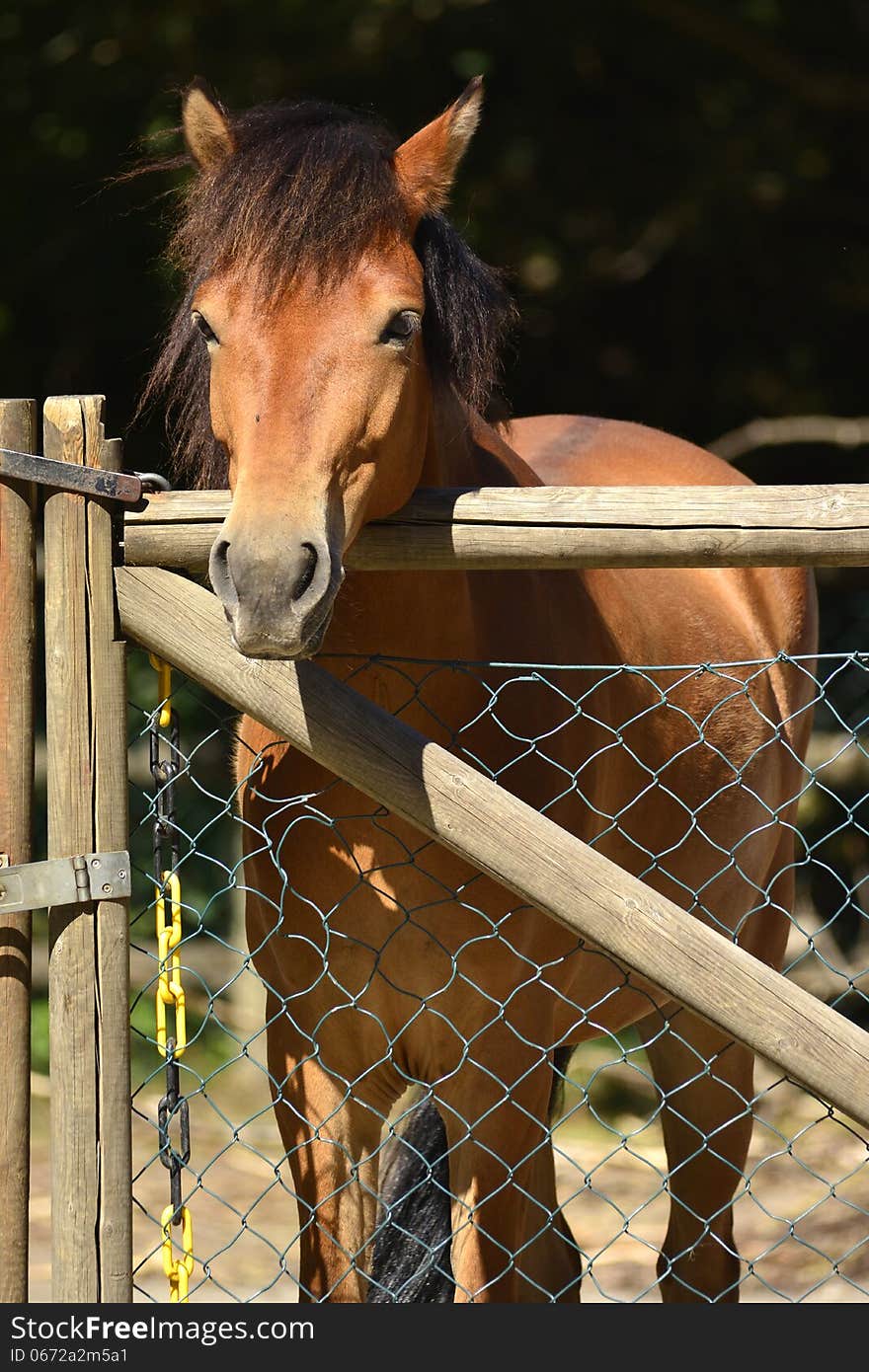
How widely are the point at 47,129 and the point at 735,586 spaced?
3.48 m

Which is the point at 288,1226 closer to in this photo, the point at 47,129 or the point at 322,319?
the point at 322,319

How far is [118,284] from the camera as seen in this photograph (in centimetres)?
604

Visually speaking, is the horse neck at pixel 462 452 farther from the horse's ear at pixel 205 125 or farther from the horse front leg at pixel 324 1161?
the horse front leg at pixel 324 1161

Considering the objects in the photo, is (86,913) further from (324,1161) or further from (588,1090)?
(588,1090)

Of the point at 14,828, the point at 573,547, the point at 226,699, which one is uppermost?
the point at 573,547

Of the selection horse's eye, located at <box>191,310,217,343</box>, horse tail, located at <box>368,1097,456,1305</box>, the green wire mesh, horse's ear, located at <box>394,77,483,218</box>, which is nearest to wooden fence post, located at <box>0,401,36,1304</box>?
horse's eye, located at <box>191,310,217,343</box>

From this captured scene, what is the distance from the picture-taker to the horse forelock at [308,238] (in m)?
2.13

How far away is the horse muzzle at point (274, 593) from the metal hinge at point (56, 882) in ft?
1.28

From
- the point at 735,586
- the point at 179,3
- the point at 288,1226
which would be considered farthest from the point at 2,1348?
the point at 179,3

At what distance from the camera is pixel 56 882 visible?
79.1 inches

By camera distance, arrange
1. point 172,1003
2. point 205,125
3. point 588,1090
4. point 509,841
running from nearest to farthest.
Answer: point 509,841 < point 172,1003 < point 205,125 < point 588,1090

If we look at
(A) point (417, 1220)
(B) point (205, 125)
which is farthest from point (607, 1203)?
(B) point (205, 125)

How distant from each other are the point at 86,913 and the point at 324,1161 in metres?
0.81

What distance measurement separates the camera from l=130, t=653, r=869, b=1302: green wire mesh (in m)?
2.69
